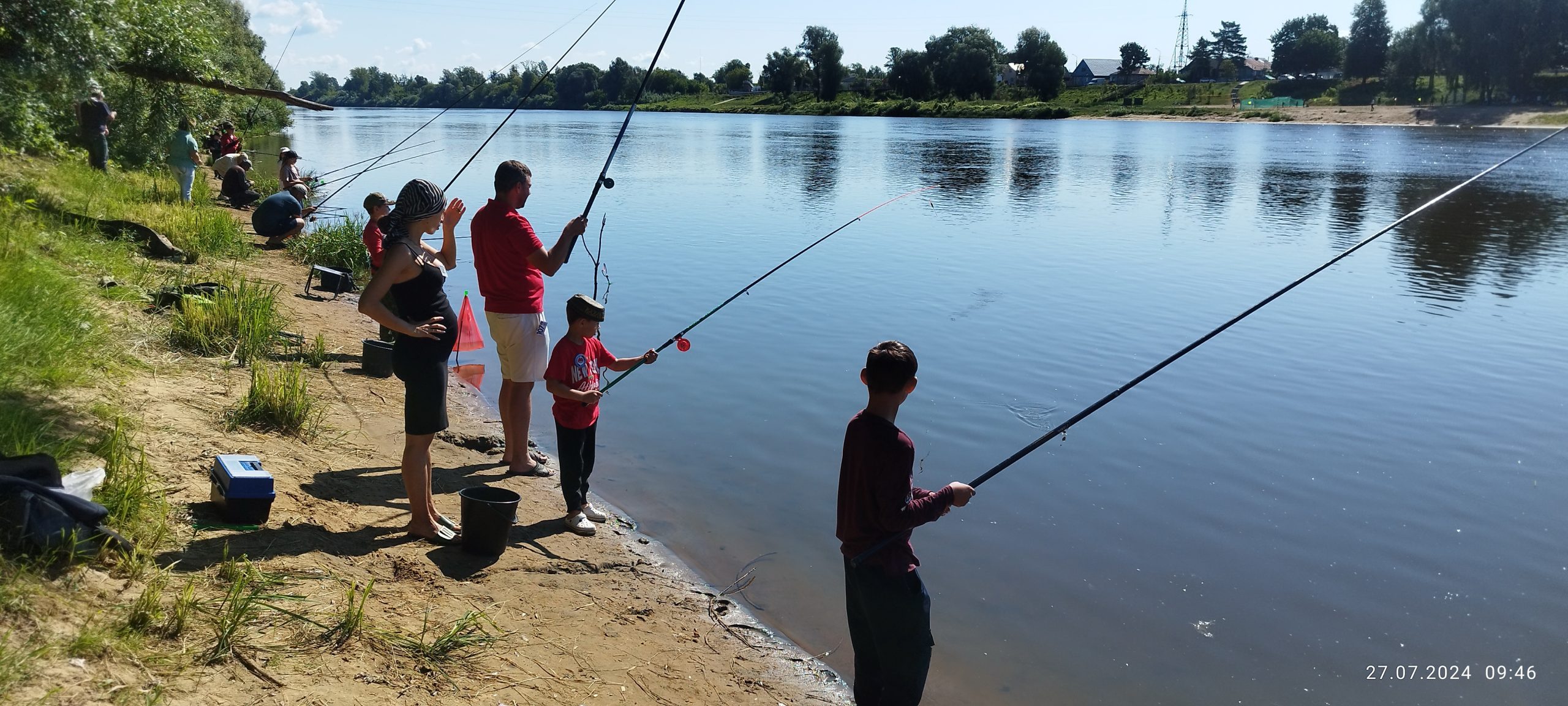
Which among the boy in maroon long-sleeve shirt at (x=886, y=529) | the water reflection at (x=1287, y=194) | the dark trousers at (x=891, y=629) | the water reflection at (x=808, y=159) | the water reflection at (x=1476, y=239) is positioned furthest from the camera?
the water reflection at (x=808, y=159)

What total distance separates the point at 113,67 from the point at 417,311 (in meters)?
7.17

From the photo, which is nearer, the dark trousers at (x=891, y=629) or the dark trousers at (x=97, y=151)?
the dark trousers at (x=891, y=629)

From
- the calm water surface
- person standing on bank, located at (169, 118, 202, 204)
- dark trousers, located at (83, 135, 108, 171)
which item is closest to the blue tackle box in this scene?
the calm water surface

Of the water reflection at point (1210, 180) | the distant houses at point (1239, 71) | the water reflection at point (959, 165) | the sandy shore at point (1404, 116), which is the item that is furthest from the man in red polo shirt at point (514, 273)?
the distant houses at point (1239, 71)

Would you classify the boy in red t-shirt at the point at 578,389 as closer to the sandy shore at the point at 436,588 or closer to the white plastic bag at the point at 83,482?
the sandy shore at the point at 436,588

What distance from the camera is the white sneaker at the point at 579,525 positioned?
214 inches

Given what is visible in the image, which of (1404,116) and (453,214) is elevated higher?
(1404,116)

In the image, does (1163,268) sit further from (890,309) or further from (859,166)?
(859,166)

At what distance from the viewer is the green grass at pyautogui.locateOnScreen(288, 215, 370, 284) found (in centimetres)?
1216

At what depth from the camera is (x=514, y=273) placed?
542 centimetres

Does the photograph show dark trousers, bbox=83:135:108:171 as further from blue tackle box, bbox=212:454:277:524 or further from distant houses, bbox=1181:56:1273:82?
distant houses, bbox=1181:56:1273:82

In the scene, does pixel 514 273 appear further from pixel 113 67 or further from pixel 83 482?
pixel 113 67

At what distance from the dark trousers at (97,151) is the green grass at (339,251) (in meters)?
4.58

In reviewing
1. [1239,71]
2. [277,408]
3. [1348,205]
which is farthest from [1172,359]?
[1239,71]
